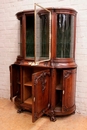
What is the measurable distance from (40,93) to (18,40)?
3.87ft

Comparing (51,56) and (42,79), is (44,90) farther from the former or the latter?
(51,56)

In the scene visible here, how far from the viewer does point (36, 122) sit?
2.13m

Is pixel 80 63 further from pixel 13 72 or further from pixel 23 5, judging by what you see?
pixel 23 5

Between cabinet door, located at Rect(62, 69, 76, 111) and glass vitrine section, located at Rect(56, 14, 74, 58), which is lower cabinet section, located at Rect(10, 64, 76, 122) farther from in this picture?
glass vitrine section, located at Rect(56, 14, 74, 58)

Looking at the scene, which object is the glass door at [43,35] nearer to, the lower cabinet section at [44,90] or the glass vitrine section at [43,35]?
the glass vitrine section at [43,35]

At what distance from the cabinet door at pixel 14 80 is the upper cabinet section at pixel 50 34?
0.91 ft

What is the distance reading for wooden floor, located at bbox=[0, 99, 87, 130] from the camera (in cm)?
199

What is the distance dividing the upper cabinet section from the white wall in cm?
15

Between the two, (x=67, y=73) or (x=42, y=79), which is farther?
(x=67, y=73)

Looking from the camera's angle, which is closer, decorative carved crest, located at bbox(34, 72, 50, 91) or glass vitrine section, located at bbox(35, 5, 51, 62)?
decorative carved crest, located at bbox(34, 72, 50, 91)

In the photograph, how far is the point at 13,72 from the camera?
2379 millimetres

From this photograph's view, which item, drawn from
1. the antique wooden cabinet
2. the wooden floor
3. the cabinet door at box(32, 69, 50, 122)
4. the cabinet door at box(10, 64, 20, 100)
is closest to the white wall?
the antique wooden cabinet

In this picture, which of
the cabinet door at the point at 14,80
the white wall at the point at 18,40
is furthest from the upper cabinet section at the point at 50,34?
the cabinet door at the point at 14,80

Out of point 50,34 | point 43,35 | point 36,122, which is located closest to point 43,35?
point 43,35
